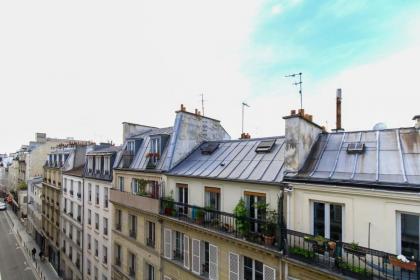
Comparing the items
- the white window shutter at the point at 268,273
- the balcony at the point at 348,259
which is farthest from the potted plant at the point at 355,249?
the white window shutter at the point at 268,273

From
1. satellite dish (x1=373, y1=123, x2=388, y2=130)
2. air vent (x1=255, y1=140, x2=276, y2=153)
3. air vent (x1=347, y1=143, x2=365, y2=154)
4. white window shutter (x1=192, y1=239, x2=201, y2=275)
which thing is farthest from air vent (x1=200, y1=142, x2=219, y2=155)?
satellite dish (x1=373, y1=123, x2=388, y2=130)

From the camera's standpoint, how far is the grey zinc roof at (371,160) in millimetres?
9117

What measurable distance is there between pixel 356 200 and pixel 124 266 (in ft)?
59.9

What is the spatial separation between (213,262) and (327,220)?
6.54 metres

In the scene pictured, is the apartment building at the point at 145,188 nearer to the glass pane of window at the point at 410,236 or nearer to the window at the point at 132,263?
the window at the point at 132,263

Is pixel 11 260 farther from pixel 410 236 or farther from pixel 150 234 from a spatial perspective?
pixel 410 236

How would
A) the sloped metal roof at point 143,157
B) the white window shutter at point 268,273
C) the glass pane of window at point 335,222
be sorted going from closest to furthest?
the glass pane of window at point 335,222, the white window shutter at point 268,273, the sloped metal roof at point 143,157

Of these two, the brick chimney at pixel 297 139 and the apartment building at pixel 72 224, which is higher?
the brick chimney at pixel 297 139

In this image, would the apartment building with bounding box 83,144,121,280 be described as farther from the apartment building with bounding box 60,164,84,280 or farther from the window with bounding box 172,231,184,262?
the window with bounding box 172,231,184,262

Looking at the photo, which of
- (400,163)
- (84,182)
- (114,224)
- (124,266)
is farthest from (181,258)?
(84,182)

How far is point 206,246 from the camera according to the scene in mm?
14797

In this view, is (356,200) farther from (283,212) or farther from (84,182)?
(84,182)

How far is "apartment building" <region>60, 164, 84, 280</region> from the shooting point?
29938 mm

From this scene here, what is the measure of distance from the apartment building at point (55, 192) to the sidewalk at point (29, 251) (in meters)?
0.86
